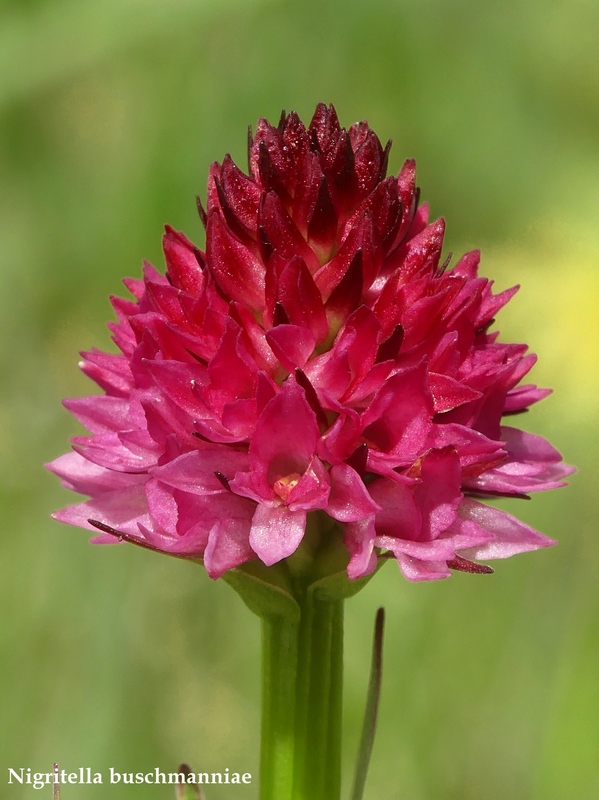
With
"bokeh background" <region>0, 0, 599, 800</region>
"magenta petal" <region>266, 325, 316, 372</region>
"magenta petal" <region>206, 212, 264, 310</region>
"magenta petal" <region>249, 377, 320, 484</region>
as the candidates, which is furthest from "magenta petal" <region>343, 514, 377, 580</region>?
"bokeh background" <region>0, 0, 599, 800</region>

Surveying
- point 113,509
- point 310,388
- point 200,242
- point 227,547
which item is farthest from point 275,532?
point 200,242

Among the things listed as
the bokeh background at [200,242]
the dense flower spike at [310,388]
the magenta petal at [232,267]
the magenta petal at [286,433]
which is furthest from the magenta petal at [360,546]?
the bokeh background at [200,242]

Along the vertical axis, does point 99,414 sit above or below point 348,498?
above

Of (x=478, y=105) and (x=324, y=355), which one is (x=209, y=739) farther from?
(x=478, y=105)

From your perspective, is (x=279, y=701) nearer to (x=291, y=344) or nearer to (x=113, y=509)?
(x=113, y=509)

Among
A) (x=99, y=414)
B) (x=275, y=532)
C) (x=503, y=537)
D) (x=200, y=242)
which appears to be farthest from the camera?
(x=200, y=242)

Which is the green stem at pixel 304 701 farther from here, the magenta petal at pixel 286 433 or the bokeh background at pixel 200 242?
the bokeh background at pixel 200 242

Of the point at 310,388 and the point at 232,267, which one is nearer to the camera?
the point at 310,388
